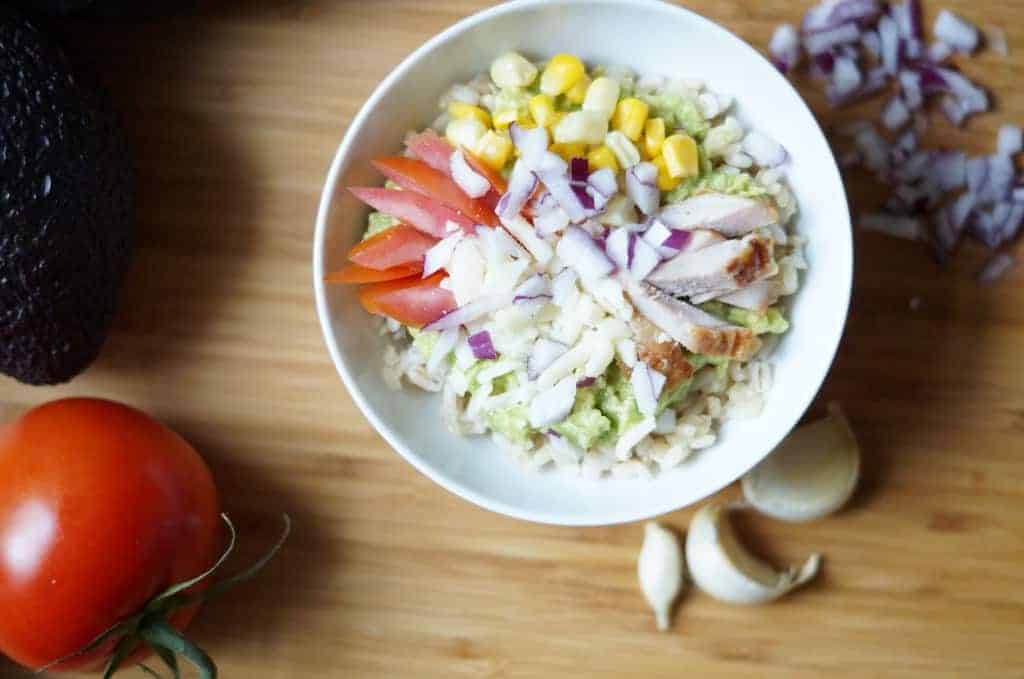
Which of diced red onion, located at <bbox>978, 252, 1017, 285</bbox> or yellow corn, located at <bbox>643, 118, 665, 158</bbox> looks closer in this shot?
yellow corn, located at <bbox>643, 118, 665, 158</bbox>

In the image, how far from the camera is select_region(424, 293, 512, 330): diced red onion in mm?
1537

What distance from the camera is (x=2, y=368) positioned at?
5.47 ft

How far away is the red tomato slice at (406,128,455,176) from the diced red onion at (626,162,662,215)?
0.82ft

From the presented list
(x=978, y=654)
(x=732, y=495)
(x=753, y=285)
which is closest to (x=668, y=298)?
(x=753, y=285)

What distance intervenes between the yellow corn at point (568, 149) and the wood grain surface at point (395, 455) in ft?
1.23

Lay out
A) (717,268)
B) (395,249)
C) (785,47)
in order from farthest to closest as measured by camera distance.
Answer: (785,47)
(395,249)
(717,268)

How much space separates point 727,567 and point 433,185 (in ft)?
2.45

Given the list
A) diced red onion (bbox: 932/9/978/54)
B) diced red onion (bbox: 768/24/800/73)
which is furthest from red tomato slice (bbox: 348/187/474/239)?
diced red onion (bbox: 932/9/978/54)

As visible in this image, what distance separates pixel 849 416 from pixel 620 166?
0.60 meters

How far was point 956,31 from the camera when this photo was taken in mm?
1793

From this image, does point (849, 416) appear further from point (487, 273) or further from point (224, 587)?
point (224, 587)

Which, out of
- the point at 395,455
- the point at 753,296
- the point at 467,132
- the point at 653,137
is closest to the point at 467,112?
the point at 467,132

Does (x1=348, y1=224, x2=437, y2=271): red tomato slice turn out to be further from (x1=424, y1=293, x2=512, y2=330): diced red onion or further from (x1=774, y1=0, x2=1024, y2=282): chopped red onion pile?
(x1=774, y1=0, x2=1024, y2=282): chopped red onion pile

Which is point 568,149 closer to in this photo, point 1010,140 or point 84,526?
point 1010,140
